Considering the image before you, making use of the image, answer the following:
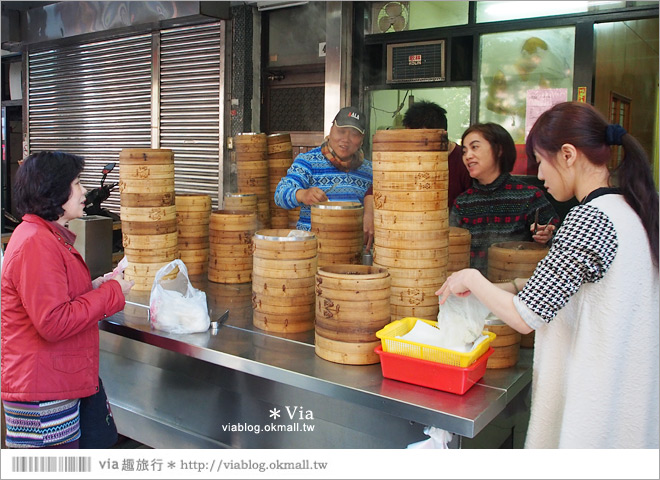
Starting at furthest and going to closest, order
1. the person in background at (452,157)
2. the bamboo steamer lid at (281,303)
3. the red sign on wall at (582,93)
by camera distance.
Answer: the red sign on wall at (582,93) < the person in background at (452,157) < the bamboo steamer lid at (281,303)

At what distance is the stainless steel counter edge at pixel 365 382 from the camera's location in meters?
1.69

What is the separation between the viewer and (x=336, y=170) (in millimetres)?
3391

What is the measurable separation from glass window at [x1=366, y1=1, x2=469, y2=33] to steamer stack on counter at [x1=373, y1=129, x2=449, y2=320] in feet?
9.30

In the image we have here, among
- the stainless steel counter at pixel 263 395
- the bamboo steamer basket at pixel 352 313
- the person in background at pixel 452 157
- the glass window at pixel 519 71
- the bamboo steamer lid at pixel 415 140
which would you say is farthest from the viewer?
the glass window at pixel 519 71

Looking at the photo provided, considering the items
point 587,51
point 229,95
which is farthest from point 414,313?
point 229,95

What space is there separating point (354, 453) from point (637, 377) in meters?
0.83

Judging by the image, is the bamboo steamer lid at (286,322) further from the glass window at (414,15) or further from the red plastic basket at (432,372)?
the glass window at (414,15)

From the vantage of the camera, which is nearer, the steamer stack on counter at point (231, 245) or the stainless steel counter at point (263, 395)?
the stainless steel counter at point (263, 395)

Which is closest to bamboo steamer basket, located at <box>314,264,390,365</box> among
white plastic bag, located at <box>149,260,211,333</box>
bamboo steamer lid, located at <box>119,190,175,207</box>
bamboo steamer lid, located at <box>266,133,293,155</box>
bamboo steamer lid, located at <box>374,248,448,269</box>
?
bamboo steamer lid, located at <box>374,248,448,269</box>

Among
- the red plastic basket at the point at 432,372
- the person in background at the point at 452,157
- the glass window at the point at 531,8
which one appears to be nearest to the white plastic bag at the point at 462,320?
the red plastic basket at the point at 432,372

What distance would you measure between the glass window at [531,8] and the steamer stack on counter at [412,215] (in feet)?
8.17

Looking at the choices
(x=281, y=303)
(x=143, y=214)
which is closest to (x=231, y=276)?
(x=143, y=214)

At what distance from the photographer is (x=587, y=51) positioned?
396 centimetres

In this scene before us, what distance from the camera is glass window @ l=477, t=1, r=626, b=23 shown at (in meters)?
3.87
